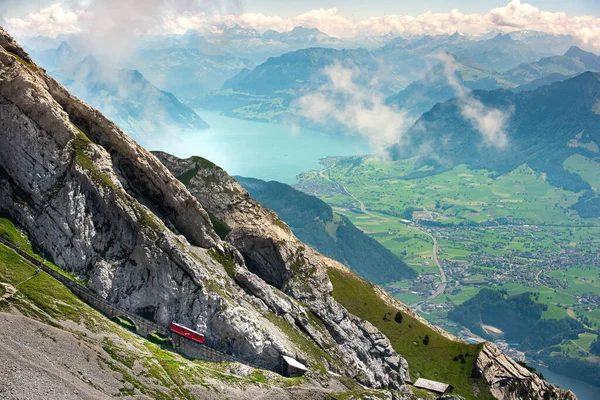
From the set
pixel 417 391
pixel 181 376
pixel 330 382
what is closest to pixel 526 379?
pixel 417 391

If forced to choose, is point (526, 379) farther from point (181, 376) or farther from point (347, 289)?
point (181, 376)

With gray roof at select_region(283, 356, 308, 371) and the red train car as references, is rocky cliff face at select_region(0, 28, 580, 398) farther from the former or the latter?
the red train car

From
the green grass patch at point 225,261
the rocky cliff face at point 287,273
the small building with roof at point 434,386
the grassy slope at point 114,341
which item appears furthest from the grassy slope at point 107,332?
the small building with roof at point 434,386

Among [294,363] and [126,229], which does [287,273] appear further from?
[126,229]

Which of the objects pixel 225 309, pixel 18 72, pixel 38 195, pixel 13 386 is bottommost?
pixel 13 386

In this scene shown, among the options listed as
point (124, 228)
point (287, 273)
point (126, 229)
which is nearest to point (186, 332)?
point (126, 229)

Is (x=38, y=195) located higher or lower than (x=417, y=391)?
higher
